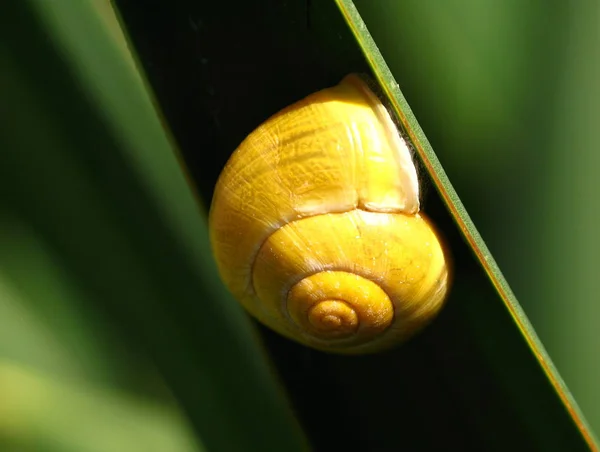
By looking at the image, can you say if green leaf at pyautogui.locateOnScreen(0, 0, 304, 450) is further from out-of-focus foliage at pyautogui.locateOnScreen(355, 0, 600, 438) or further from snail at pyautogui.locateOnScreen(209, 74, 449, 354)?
out-of-focus foliage at pyautogui.locateOnScreen(355, 0, 600, 438)

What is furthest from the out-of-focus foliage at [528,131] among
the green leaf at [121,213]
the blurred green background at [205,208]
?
the green leaf at [121,213]

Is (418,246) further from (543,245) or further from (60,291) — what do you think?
(60,291)

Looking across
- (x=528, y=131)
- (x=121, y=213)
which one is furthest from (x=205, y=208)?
(x=528, y=131)

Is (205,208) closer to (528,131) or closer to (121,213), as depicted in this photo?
(121,213)

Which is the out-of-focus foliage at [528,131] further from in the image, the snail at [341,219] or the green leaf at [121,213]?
the green leaf at [121,213]

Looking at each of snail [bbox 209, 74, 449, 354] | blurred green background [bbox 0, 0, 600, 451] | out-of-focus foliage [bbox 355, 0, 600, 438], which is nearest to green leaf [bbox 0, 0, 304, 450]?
blurred green background [bbox 0, 0, 600, 451]

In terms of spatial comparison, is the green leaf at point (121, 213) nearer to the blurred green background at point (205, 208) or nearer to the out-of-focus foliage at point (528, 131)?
the blurred green background at point (205, 208)

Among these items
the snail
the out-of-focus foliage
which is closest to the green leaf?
the snail
